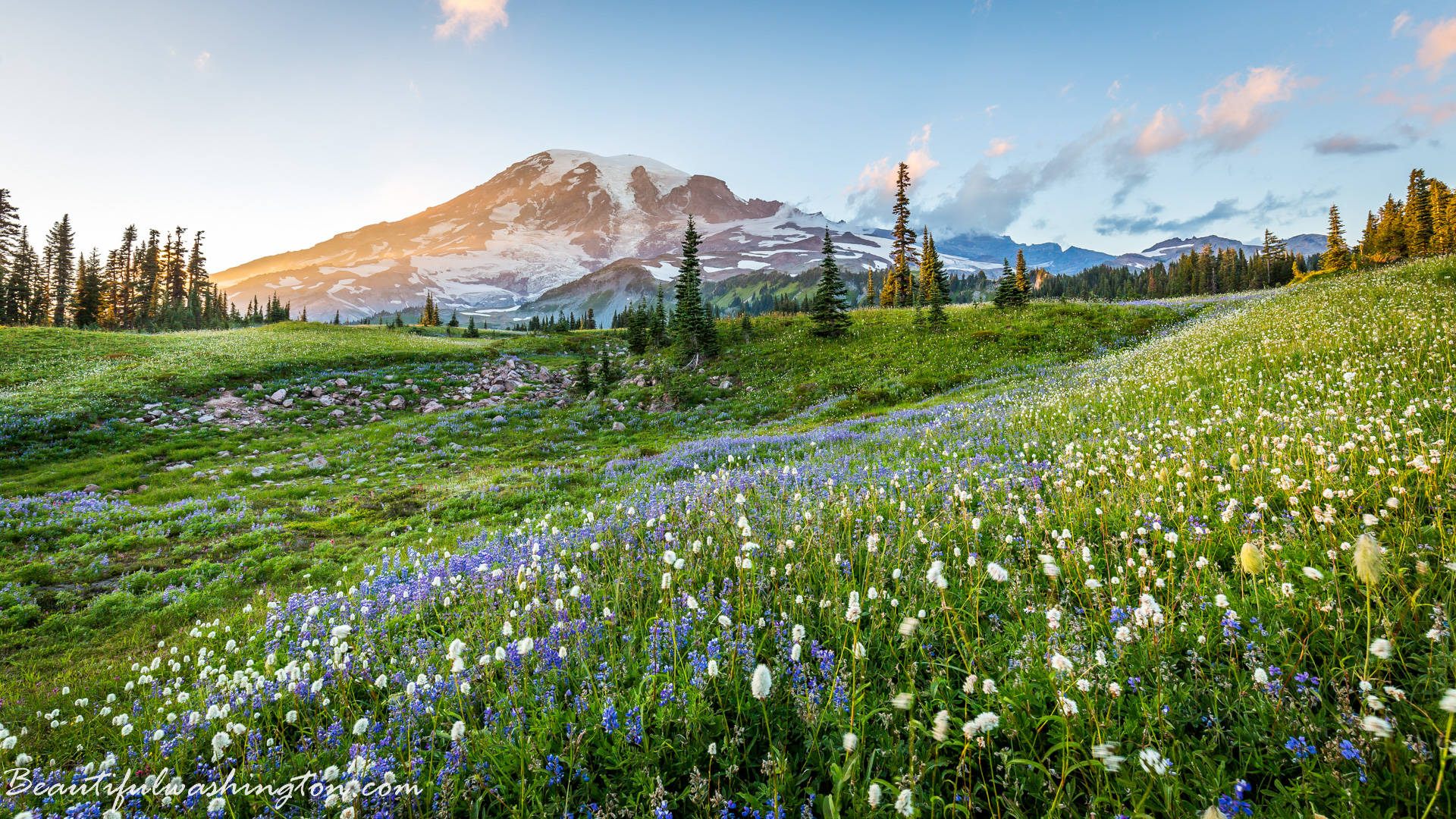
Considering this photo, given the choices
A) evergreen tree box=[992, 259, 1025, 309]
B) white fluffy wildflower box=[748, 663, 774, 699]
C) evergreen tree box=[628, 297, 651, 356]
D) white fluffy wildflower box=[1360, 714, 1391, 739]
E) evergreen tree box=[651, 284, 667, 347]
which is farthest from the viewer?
evergreen tree box=[628, 297, 651, 356]

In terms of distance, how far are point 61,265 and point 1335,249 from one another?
20076 centimetres

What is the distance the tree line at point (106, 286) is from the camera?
214ft

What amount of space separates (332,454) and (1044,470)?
2380cm

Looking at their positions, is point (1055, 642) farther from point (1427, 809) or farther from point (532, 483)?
point (532, 483)

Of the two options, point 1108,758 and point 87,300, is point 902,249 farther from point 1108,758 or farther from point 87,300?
point 87,300

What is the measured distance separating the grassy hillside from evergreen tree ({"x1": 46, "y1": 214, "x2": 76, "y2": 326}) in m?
114

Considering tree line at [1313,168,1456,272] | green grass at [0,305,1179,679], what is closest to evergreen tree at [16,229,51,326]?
green grass at [0,305,1179,679]

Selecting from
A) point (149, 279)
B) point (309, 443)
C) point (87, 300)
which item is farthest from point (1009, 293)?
point (149, 279)

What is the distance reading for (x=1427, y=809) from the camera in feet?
5.62

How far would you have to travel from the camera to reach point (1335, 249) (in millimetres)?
77188

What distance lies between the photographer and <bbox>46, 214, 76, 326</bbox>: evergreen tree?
3019 inches

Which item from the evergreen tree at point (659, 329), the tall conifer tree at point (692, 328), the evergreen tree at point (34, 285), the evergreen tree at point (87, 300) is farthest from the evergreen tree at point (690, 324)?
Answer: the evergreen tree at point (34, 285)

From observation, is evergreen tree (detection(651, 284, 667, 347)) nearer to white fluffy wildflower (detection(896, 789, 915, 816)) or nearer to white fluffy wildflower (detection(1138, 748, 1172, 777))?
white fluffy wildflower (detection(896, 789, 915, 816))

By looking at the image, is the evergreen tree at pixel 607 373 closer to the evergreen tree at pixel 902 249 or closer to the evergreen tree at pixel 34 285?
the evergreen tree at pixel 902 249
